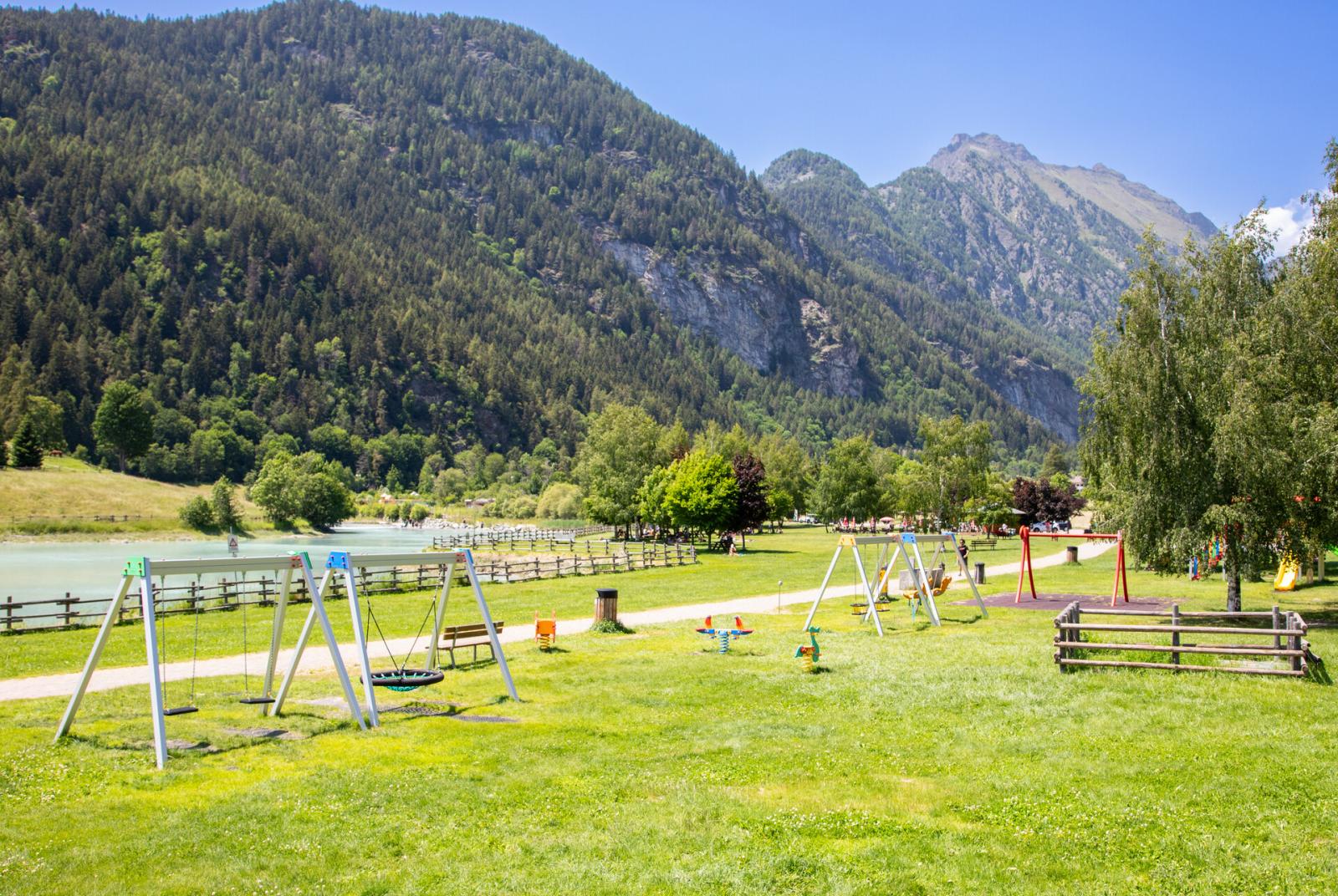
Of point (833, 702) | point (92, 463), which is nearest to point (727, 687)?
point (833, 702)

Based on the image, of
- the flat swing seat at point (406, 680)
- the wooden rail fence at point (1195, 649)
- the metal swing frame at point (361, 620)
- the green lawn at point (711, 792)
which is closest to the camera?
the green lawn at point (711, 792)

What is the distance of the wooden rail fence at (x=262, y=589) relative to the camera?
2752cm

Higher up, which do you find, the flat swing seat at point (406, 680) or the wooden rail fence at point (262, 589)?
the flat swing seat at point (406, 680)

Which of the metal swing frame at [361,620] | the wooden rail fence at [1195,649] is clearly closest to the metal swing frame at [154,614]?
the metal swing frame at [361,620]

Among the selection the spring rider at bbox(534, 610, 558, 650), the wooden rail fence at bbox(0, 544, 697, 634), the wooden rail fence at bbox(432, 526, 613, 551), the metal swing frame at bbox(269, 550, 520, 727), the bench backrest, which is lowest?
the wooden rail fence at bbox(432, 526, 613, 551)

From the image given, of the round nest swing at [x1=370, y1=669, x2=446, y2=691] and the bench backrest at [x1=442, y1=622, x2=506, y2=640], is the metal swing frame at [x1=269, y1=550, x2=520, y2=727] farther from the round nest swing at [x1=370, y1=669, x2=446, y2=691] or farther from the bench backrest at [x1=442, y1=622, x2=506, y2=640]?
the bench backrest at [x1=442, y1=622, x2=506, y2=640]

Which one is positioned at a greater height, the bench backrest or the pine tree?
Answer: the pine tree

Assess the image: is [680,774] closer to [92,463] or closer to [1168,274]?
[1168,274]

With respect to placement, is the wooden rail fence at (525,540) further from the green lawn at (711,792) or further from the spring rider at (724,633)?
the green lawn at (711,792)

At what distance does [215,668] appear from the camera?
19.8 metres

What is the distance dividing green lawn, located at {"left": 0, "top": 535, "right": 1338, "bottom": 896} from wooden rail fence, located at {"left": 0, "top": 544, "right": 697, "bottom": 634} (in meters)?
8.77

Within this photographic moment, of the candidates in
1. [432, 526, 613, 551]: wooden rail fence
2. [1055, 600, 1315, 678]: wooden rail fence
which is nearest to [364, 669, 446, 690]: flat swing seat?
[1055, 600, 1315, 678]: wooden rail fence

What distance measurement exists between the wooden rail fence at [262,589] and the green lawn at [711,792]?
8774 millimetres

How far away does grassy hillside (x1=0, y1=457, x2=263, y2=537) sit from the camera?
96625 mm
